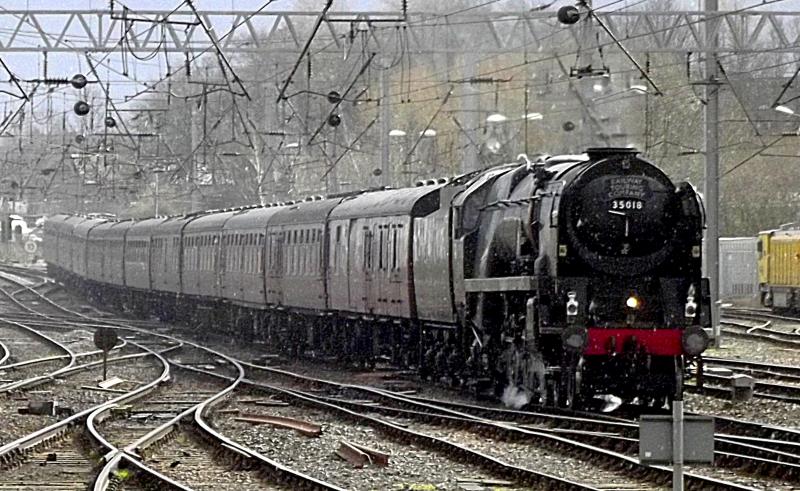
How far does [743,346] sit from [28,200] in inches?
2759

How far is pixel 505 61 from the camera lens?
4188cm

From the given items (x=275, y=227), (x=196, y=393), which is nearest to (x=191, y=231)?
(x=275, y=227)

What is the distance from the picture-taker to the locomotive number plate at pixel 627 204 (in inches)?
665

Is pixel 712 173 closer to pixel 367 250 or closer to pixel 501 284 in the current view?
pixel 367 250

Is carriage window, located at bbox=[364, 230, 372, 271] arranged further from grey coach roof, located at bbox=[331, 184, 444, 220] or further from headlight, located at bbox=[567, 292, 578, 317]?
headlight, located at bbox=[567, 292, 578, 317]

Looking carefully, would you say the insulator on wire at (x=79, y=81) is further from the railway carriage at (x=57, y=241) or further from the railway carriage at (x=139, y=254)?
the railway carriage at (x=57, y=241)

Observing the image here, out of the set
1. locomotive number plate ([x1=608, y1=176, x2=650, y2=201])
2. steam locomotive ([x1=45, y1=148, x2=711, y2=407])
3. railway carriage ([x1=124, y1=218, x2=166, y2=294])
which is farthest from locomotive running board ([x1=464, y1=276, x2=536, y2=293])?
railway carriage ([x1=124, y1=218, x2=166, y2=294])

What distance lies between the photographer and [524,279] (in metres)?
17.2

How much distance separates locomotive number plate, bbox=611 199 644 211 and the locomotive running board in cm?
122

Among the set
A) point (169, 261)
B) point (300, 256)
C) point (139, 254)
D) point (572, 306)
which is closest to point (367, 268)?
point (300, 256)

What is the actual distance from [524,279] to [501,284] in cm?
87

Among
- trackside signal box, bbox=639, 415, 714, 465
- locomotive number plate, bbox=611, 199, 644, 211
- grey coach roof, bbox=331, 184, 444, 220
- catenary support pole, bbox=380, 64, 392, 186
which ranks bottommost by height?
trackside signal box, bbox=639, 415, 714, 465

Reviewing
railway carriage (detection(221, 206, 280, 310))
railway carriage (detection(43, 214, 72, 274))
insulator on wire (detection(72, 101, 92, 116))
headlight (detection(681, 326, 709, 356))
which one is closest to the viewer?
headlight (detection(681, 326, 709, 356))

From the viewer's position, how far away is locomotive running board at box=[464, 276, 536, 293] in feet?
56.1
